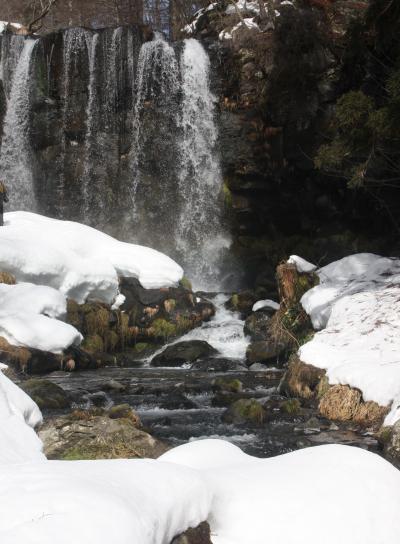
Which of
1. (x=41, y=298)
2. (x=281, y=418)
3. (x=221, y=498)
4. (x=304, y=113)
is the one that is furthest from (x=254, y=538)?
(x=304, y=113)

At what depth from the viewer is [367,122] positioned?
11.0m

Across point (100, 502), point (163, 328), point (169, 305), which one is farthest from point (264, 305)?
point (100, 502)

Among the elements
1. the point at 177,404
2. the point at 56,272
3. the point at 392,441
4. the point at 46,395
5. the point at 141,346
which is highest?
the point at 392,441

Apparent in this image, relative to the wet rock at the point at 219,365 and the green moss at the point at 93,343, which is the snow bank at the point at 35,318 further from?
Result: the wet rock at the point at 219,365

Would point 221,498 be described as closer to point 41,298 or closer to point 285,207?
point 41,298

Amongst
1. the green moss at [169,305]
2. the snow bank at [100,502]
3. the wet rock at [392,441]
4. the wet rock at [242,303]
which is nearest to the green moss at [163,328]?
the green moss at [169,305]

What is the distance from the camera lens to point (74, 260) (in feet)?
45.2

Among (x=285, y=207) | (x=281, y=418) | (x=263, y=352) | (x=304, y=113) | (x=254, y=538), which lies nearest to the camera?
(x=254, y=538)

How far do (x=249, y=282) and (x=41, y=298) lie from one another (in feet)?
28.3

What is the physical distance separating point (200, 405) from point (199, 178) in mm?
11919

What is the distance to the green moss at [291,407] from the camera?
8.13m

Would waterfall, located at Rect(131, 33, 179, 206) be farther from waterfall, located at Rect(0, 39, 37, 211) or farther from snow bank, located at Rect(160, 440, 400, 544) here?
snow bank, located at Rect(160, 440, 400, 544)

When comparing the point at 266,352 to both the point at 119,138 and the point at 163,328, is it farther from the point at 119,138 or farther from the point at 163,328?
the point at 119,138

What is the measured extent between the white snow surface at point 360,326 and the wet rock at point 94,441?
262cm
